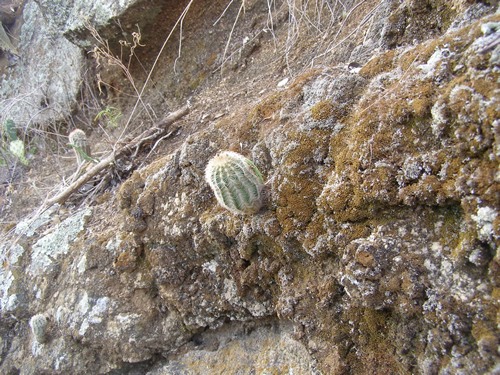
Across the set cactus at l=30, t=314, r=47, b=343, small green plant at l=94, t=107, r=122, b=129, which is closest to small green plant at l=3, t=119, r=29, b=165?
small green plant at l=94, t=107, r=122, b=129

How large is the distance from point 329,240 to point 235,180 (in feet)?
1.29

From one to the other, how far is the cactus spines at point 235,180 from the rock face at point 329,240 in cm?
8

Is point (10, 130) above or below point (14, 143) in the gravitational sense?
above

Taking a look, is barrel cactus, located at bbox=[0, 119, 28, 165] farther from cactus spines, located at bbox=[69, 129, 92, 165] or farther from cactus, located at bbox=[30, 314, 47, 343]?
cactus, located at bbox=[30, 314, 47, 343]

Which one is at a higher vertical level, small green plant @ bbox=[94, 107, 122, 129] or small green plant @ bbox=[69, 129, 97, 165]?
small green plant @ bbox=[69, 129, 97, 165]

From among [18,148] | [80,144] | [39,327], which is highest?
[18,148]

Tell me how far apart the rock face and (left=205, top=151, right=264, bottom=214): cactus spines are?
85 millimetres

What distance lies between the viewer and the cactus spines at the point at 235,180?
1.50 metres

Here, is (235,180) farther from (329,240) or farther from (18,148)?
(18,148)

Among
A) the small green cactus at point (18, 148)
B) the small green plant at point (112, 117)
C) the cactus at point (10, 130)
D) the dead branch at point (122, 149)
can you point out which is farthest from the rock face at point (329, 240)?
the cactus at point (10, 130)

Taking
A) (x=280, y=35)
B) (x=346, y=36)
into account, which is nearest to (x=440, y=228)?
(x=346, y=36)

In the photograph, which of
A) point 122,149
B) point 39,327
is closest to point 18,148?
point 122,149

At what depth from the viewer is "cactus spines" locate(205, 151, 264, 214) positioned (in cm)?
150

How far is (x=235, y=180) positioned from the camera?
1501 millimetres
